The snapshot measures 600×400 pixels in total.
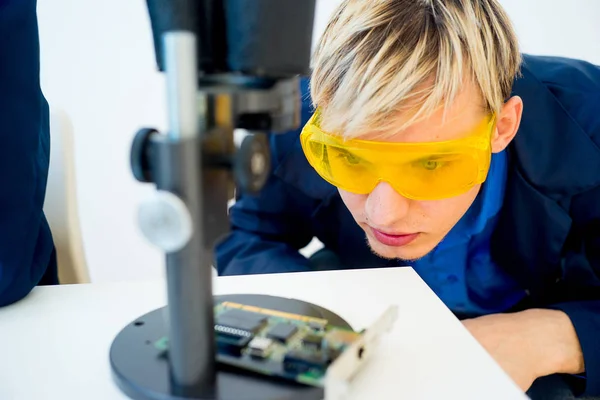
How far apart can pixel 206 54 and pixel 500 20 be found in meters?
0.55

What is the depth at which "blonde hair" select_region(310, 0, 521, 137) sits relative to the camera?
0.67 meters

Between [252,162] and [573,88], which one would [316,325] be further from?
[573,88]

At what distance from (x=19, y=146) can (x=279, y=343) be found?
441 mm

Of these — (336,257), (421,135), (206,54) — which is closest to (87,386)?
(206,54)

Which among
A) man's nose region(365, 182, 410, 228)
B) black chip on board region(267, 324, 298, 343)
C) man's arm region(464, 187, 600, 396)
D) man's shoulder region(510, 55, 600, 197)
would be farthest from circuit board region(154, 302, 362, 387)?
man's shoulder region(510, 55, 600, 197)

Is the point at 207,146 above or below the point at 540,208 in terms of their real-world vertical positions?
above

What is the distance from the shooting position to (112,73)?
1713 mm

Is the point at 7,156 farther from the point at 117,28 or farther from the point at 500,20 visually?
the point at 117,28

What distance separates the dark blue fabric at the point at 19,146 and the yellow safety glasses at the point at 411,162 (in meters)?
0.36

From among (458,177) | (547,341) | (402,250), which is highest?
(458,177)

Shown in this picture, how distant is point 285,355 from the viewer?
43 centimetres

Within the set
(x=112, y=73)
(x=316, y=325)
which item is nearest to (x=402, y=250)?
(x=316, y=325)

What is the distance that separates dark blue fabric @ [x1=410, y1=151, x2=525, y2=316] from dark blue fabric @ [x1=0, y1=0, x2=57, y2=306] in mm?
672

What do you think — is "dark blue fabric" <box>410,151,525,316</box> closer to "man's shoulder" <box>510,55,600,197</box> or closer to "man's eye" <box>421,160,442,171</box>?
"man's shoulder" <box>510,55,600,197</box>
